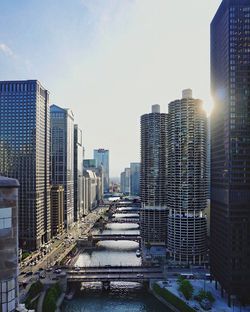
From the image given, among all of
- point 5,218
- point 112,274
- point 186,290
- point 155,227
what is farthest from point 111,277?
point 5,218

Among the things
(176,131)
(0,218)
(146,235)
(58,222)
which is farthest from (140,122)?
(0,218)

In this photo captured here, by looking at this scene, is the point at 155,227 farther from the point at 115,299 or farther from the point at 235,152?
the point at 235,152

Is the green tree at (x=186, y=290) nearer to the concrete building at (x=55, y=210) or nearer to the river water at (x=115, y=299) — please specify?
the river water at (x=115, y=299)

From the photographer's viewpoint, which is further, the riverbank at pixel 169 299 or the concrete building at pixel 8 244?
the riverbank at pixel 169 299

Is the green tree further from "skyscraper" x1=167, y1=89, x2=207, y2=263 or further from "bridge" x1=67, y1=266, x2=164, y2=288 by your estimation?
"skyscraper" x1=167, y1=89, x2=207, y2=263

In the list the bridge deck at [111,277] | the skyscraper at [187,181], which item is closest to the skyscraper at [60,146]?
the skyscraper at [187,181]

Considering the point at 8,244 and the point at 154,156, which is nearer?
the point at 8,244

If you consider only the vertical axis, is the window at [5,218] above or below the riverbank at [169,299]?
above
